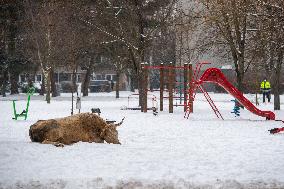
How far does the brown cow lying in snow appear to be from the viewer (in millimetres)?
11867

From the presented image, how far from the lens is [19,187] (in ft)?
25.0

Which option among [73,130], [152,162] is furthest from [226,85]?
[152,162]

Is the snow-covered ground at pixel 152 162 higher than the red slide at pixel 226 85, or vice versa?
the red slide at pixel 226 85

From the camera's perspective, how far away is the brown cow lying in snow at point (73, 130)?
1187 cm

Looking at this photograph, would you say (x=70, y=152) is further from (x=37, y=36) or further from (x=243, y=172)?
(x=37, y=36)

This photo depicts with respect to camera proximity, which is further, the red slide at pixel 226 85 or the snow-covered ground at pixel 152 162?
the red slide at pixel 226 85

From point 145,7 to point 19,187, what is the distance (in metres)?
24.0

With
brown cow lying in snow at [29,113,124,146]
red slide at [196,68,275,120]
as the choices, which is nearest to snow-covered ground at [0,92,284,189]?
brown cow lying in snow at [29,113,124,146]

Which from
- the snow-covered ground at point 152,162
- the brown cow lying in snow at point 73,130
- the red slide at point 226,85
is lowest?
the snow-covered ground at point 152,162

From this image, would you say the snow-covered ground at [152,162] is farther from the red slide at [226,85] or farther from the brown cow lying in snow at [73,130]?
the red slide at [226,85]

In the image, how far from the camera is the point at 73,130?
1207 centimetres

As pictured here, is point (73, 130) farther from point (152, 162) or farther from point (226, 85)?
point (226, 85)

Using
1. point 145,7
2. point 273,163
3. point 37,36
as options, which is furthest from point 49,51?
point 273,163

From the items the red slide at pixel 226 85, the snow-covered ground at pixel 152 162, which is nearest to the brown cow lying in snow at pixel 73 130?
the snow-covered ground at pixel 152 162
